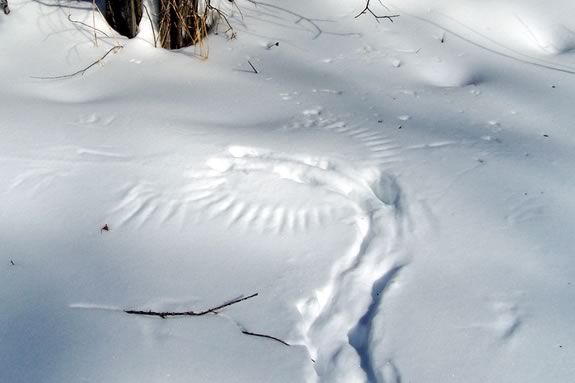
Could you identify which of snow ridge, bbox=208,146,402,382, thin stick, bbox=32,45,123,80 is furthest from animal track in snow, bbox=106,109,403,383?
thin stick, bbox=32,45,123,80

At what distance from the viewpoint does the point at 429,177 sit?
86.3 inches

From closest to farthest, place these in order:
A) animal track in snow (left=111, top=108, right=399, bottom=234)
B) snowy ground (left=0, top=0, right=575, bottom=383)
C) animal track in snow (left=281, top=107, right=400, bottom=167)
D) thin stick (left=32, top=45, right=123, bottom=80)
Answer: snowy ground (left=0, top=0, right=575, bottom=383), animal track in snow (left=111, top=108, right=399, bottom=234), animal track in snow (left=281, top=107, right=400, bottom=167), thin stick (left=32, top=45, right=123, bottom=80)

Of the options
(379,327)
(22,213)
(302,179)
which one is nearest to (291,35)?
(302,179)

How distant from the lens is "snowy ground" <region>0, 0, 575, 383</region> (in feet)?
5.09

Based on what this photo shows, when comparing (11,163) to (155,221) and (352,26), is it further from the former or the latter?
(352,26)

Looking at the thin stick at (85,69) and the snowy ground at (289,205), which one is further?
the thin stick at (85,69)

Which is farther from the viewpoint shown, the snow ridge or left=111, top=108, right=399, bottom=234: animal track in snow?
left=111, top=108, right=399, bottom=234: animal track in snow

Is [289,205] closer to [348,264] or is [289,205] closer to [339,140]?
[348,264]

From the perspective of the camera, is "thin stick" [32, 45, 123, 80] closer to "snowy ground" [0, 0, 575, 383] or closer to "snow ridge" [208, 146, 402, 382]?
"snowy ground" [0, 0, 575, 383]

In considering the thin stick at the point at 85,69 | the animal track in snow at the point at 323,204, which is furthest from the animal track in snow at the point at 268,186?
the thin stick at the point at 85,69

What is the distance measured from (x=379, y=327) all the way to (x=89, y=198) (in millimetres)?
1014

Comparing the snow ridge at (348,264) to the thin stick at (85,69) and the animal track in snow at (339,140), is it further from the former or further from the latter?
the thin stick at (85,69)

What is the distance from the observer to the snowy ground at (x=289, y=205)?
1553 mm

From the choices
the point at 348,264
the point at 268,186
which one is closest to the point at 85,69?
the point at 268,186
